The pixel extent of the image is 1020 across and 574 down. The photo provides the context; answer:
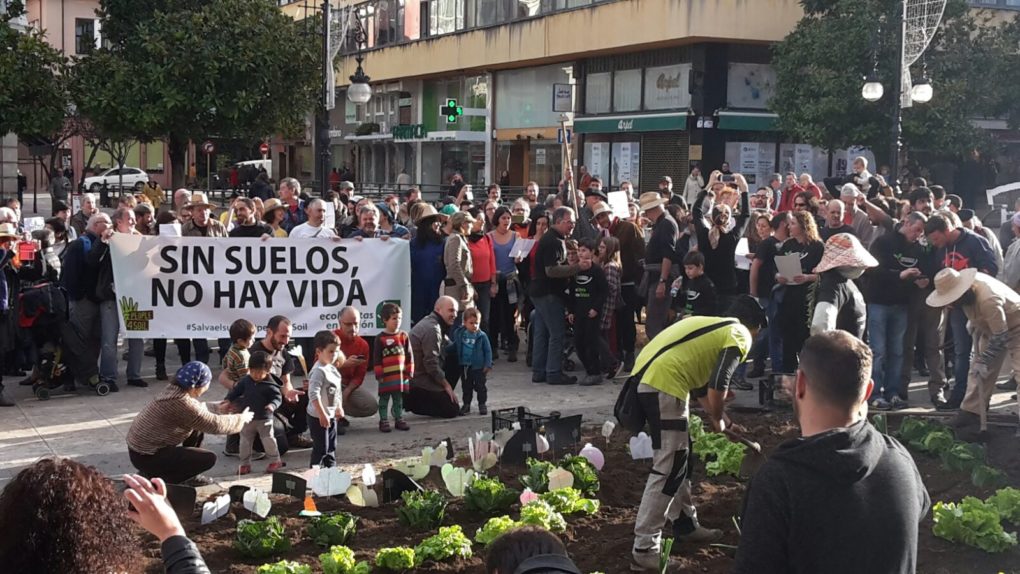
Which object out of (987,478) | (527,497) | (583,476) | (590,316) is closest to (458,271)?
(590,316)

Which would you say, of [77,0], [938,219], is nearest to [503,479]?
[938,219]

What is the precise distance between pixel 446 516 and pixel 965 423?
528cm

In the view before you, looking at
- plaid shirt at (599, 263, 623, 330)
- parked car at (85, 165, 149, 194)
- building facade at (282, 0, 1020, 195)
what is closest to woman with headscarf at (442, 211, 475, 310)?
plaid shirt at (599, 263, 623, 330)

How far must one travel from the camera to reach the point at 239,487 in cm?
816

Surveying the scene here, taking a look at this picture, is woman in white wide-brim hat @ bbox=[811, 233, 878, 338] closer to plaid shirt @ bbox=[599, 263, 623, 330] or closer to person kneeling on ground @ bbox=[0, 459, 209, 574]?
plaid shirt @ bbox=[599, 263, 623, 330]

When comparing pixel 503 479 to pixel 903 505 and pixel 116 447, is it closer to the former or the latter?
pixel 116 447

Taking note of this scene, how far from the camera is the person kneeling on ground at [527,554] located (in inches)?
123

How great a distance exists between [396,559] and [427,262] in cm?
669

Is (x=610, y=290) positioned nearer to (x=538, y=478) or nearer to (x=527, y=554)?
(x=538, y=478)

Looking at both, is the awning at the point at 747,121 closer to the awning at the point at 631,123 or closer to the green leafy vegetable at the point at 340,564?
the awning at the point at 631,123

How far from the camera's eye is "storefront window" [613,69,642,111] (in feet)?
123

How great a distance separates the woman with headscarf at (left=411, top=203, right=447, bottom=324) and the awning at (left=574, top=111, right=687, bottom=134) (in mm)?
22227

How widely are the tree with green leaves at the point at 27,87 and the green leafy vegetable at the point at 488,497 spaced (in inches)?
625

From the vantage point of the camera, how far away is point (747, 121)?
112ft
